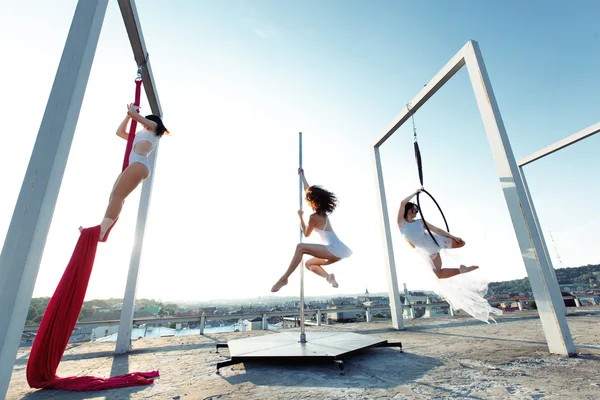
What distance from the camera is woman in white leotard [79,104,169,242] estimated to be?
8.70 ft

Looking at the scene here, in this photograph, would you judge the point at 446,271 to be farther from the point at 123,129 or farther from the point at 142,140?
the point at 123,129

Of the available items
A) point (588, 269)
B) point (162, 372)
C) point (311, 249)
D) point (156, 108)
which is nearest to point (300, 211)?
point (311, 249)

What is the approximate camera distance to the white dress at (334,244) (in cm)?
335

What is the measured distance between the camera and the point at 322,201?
3.79 metres

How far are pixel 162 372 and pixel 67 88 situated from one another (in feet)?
8.78

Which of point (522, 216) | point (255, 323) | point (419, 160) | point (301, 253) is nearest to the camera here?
point (522, 216)

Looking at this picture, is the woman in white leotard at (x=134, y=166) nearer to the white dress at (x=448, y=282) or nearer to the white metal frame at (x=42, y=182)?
the white metal frame at (x=42, y=182)

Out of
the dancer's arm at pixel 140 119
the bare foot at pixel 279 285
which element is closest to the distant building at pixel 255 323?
the bare foot at pixel 279 285

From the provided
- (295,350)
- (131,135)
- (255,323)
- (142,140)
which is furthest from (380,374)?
(255,323)

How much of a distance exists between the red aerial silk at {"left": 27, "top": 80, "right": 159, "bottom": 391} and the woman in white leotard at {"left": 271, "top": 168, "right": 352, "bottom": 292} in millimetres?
1675

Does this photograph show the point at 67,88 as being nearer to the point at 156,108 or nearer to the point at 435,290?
the point at 156,108

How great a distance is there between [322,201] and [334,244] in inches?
26.3

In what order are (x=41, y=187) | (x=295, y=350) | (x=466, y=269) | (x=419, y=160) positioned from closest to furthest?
(x=41, y=187)
(x=295, y=350)
(x=466, y=269)
(x=419, y=160)

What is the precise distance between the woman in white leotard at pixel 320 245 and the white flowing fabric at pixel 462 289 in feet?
4.48
